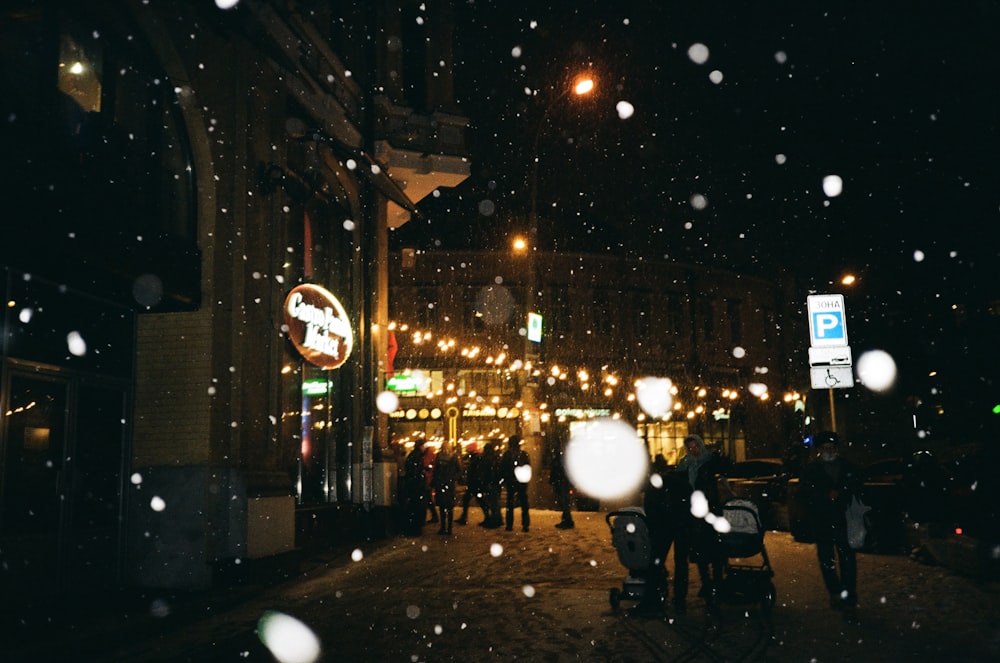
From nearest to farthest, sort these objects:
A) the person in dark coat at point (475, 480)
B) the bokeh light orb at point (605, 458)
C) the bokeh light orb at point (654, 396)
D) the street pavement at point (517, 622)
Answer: the street pavement at point (517, 622) < the person in dark coat at point (475, 480) < the bokeh light orb at point (605, 458) < the bokeh light orb at point (654, 396)

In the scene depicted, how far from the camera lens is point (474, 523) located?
2244cm

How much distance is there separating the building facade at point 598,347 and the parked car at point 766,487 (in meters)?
13.8

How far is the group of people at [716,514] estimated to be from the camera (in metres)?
8.80

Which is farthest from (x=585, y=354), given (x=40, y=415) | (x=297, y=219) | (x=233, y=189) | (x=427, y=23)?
(x=40, y=415)

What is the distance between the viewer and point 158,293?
10.1 m

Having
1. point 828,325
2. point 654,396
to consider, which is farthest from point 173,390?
point 654,396

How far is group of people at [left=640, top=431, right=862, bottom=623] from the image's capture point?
28.9 ft

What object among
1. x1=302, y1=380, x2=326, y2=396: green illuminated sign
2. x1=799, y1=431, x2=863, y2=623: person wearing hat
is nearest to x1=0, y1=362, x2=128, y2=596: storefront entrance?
x1=302, y1=380, x2=326, y2=396: green illuminated sign

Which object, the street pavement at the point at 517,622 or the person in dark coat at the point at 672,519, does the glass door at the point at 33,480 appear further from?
the person in dark coat at the point at 672,519

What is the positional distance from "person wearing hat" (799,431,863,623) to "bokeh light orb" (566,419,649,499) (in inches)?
487

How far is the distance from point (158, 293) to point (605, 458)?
26457 mm

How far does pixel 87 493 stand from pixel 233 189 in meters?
4.39

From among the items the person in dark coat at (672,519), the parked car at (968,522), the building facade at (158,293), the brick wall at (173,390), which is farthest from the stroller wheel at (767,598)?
the brick wall at (173,390)

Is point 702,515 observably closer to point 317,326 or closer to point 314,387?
point 317,326
